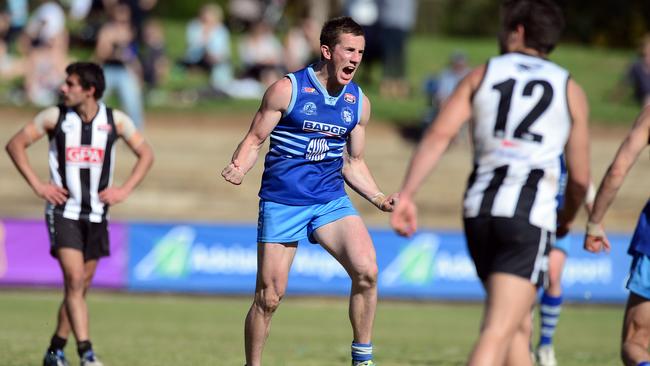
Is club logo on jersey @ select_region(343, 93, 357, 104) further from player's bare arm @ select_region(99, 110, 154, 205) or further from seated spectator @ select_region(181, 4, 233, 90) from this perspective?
seated spectator @ select_region(181, 4, 233, 90)

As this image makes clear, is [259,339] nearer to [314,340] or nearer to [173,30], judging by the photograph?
[314,340]

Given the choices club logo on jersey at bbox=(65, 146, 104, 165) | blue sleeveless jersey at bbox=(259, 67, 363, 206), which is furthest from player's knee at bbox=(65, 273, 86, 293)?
blue sleeveless jersey at bbox=(259, 67, 363, 206)

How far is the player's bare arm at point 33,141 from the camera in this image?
8.66 metres

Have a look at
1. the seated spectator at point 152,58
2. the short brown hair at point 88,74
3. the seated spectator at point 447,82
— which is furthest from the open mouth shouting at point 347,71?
the seated spectator at point 152,58

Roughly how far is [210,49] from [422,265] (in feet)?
26.5

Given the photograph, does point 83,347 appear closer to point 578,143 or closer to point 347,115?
point 347,115

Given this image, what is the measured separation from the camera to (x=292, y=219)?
7.44 metres

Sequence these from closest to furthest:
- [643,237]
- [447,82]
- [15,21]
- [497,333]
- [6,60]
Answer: [497,333] → [643,237] → [447,82] → [6,60] → [15,21]

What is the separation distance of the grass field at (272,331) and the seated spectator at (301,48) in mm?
7230

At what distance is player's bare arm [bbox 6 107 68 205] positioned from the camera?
8.66 m

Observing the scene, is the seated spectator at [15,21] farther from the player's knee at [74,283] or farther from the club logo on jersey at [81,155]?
the player's knee at [74,283]

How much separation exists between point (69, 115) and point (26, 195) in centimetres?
1178

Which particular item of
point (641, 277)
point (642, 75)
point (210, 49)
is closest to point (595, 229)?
point (641, 277)

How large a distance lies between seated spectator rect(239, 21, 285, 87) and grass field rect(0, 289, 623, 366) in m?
7.14
